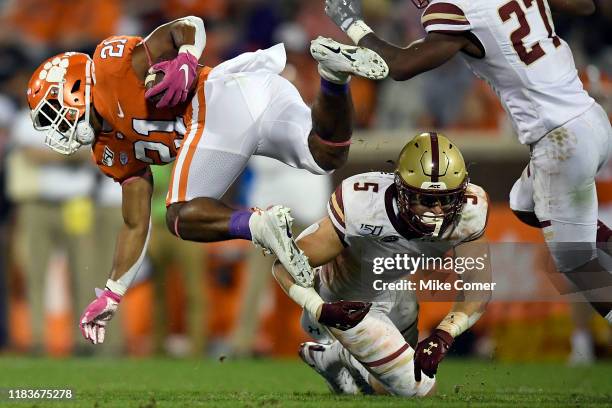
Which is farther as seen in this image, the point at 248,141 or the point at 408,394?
the point at 248,141

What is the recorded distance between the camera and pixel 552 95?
5.71m

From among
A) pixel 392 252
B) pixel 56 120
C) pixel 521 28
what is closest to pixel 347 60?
pixel 521 28

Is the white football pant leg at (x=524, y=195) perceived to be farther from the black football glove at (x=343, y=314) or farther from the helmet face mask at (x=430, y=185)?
the black football glove at (x=343, y=314)

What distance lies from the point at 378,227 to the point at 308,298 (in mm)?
540

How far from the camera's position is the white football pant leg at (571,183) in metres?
5.73

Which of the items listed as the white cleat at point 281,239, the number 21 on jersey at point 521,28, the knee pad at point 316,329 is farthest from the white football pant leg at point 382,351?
the number 21 on jersey at point 521,28

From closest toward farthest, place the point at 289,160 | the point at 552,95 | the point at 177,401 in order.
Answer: the point at 177,401, the point at 552,95, the point at 289,160

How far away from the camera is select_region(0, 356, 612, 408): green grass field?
17.3 ft

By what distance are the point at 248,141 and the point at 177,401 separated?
4.73 ft

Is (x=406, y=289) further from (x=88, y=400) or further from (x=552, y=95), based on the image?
(x=88, y=400)

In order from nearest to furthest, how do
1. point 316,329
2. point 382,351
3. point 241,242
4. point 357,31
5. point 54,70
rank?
point 382,351 → point 357,31 → point 54,70 → point 316,329 → point 241,242

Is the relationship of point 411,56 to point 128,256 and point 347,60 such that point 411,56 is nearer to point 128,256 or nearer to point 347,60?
point 347,60

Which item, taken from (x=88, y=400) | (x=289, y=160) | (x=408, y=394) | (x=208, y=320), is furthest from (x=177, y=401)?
(x=208, y=320)

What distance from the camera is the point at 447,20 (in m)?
5.47
